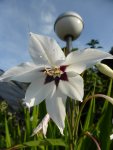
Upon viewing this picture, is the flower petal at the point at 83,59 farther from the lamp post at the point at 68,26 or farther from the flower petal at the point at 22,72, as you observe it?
the lamp post at the point at 68,26

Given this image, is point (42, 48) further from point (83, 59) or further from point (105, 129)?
point (105, 129)

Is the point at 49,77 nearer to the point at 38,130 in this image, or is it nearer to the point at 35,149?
the point at 38,130

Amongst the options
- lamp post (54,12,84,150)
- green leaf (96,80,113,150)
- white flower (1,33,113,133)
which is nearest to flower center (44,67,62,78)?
white flower (1,33,113,133)

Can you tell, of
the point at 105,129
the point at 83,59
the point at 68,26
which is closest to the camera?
the point at 83,59

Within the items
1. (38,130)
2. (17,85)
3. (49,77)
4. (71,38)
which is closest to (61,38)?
(71,38)

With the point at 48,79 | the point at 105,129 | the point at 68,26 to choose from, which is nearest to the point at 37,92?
the point at 48,79

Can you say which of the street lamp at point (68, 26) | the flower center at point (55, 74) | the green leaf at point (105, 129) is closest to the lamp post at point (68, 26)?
the street lamp at point (68, 26)

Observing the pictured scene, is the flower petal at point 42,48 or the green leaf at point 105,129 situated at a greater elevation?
the flower petal at point 42,48
